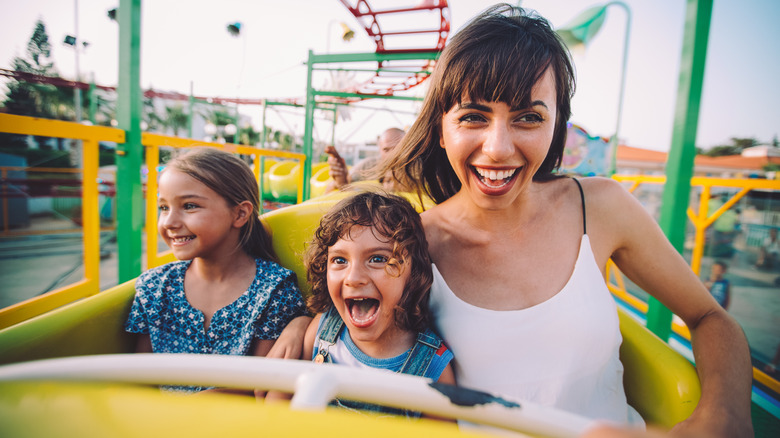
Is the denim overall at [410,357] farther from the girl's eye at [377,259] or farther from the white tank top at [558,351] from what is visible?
the girl's eye at [377,259]

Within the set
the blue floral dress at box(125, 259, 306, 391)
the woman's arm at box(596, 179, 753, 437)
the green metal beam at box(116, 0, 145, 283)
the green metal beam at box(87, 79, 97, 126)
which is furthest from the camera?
the green metal beam at box(87, 79, 97, 126)

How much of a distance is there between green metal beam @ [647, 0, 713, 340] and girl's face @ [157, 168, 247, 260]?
1.60 metres

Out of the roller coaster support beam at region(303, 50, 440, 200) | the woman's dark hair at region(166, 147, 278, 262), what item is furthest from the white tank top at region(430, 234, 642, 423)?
the roller coaster support beam at region(303, 50, 440, 200)

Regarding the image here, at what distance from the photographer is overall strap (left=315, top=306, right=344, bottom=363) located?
1.05 metres

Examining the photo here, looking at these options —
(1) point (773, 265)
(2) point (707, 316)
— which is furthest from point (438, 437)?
(1) point (773, 265)

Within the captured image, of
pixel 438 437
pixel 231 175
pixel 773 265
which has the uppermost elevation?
pixel 231 175

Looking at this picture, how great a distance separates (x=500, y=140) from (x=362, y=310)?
0.57 meters

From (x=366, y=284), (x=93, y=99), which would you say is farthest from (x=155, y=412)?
(x=93, y=99)

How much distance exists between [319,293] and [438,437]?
0.92 metres

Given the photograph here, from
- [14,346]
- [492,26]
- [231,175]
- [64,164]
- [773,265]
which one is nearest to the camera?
[14,346]

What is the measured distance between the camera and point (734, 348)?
88 cm

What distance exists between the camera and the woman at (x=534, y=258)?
0.89 metres

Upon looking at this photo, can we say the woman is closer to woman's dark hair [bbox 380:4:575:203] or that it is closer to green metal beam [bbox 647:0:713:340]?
woman's dark hair [bbox 380:4:575:203]

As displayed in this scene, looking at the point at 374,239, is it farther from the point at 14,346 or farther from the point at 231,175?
the point at 14,346
